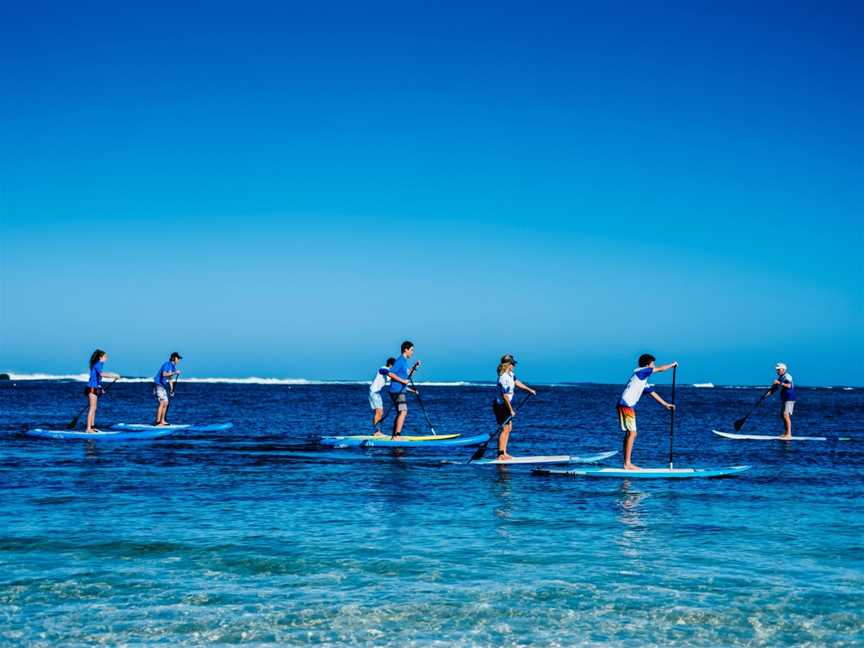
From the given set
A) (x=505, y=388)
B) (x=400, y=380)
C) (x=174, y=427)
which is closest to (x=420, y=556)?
(x=505, y=388)

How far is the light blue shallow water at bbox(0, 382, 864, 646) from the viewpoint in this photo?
734 centimetres

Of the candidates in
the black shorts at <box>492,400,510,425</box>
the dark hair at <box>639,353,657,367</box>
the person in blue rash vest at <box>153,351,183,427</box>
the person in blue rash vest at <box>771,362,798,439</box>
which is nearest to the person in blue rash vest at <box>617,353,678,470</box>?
the dark hair at <box>639,353,657,367</box>

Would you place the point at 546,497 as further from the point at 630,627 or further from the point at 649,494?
the point at 630,627

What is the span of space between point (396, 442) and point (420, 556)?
43.1ft

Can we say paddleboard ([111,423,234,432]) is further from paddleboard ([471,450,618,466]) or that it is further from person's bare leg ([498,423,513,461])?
person's bare leg ([498,423,513,461])

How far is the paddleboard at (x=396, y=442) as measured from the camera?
75.0 feet

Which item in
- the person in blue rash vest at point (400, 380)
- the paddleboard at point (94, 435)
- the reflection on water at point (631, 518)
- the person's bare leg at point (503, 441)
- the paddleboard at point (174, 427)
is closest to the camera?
the reflection on water at point (631, 518)

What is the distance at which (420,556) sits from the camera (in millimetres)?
9758

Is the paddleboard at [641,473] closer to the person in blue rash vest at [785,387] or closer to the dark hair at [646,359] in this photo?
the dark hair at [646,359]

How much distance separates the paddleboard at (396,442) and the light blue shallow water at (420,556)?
13.3 ft

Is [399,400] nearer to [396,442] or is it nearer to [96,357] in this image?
[396,442]

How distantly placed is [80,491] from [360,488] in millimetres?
4747

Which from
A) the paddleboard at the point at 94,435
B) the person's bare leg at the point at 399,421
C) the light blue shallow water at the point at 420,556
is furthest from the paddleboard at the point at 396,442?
the paddleboard at the point at 94,435

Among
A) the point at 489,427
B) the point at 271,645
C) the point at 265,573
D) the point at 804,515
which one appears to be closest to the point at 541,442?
the point at 489,427
